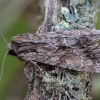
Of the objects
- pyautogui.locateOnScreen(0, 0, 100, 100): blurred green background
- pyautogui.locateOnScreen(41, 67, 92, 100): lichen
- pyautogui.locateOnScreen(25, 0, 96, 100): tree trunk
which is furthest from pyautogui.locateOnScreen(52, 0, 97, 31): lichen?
pyautogui.locateOnScreen(0, 0, 100, 100): blurred green background

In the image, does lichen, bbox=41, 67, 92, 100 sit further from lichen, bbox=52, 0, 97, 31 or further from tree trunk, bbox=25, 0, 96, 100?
lichen, bbox=52, 0, 97, 31

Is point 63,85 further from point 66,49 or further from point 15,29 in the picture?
point 15,29

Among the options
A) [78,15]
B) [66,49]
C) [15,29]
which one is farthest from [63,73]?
[15,29]

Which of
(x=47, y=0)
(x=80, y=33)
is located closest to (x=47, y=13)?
(x=47, y=0)

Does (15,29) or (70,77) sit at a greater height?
(15,29)

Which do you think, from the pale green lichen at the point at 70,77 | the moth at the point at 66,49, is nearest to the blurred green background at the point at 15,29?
the moth at the point at 66,49

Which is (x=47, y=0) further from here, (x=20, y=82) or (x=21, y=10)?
(x=20, y=82)
